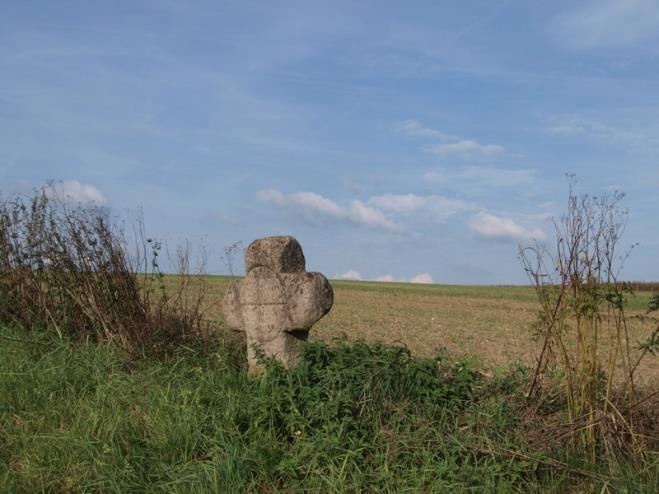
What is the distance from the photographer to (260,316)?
7.26 metres

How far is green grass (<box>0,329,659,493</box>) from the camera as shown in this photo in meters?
5.05

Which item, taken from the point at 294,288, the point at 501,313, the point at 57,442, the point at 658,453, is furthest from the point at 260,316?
the point at 501,313

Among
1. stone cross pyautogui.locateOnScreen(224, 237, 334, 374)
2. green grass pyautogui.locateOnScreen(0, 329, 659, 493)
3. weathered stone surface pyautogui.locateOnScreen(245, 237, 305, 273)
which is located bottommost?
green grass pyautogui.locateOnScreen(0, 329, 659, 493)

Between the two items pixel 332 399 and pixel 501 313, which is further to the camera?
pixel 501 313

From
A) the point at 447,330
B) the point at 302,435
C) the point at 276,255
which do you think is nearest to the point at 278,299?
the point at 276,255

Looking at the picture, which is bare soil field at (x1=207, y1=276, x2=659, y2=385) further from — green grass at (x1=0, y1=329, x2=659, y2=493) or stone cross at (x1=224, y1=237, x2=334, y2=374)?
green grass at (x1=0, y1=329, x2=659, y2=493)

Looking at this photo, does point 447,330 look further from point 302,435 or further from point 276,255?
point 302,435

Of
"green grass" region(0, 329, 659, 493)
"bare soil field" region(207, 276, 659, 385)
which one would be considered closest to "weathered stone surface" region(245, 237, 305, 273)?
"green grass" region(0, 329, 659, 493)

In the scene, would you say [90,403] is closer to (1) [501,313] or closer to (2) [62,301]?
(2) [62,301]

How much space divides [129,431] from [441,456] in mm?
2480

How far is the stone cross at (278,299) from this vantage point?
7.11 metres

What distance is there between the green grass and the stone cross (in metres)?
0.54

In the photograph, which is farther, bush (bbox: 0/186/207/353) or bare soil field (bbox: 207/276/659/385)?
bare soil field (bbox: 207/276/659/385)

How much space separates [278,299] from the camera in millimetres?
7191
